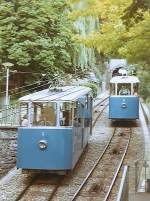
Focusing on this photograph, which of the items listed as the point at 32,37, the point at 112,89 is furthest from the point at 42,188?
the point at 32,37

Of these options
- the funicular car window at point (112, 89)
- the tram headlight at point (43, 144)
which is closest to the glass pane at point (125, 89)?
the funicular car window at point (112, 89)

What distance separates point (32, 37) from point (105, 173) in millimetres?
17623

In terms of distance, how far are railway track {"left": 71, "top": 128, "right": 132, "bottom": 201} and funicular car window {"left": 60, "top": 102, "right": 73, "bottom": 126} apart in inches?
74.5

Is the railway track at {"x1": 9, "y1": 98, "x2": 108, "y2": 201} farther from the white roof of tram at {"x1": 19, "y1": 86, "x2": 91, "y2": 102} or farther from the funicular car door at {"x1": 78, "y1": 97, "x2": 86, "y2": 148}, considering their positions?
the white roof of tram at {"x1": 19, "y1": 86, "x2": 91, "y2": 102}

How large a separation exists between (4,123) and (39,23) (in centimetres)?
900

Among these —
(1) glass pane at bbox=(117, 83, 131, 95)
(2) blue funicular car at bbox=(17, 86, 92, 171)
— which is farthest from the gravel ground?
(1) glass pane at bbox=(117, 83, 131, 95)

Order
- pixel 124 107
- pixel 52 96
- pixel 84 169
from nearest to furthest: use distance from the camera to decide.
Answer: pixel 52 96, pixel 84 169, pixel 124 107

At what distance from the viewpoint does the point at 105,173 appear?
17.8 m

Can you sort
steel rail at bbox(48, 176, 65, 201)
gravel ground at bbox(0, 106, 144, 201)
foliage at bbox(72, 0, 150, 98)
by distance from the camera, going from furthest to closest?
foliage at bbox(72, 0, 150, 98)
gravel ground at bbox(0, 106, 144, 201)
steel rail at bbox(48, 176, 65, 201)

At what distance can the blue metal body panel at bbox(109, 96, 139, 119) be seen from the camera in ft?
95.2

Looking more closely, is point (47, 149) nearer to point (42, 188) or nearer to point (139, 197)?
point (42, 188)

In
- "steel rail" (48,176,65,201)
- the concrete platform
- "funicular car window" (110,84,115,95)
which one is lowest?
"steel rail" (48,176,65,201)

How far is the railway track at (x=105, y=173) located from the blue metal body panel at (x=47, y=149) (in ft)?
3.29

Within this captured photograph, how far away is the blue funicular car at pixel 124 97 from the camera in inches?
1144
